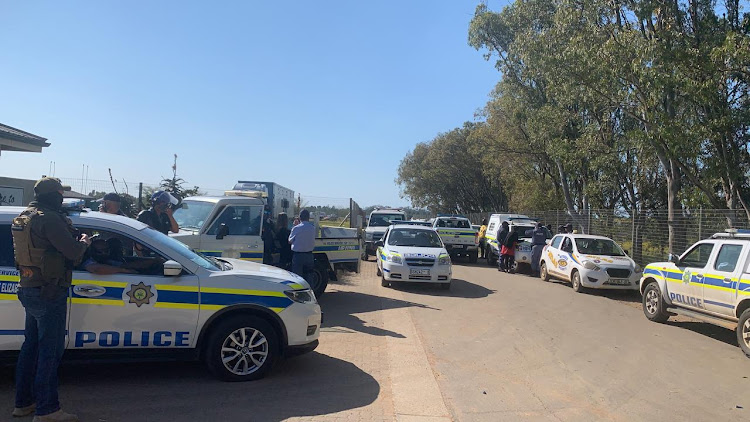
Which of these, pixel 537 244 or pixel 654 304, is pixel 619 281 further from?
pixel 537 244

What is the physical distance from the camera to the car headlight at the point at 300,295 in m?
5.99

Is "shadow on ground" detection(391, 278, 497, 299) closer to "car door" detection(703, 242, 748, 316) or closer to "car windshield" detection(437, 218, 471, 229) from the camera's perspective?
"car door" detection(703, 242, 748, 316)

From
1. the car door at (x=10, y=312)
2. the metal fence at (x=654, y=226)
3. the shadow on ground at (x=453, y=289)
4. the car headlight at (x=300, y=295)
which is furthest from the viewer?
the metal fence at (x=654, y=226)

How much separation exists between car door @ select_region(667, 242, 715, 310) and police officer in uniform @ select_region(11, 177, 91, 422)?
9.03 m

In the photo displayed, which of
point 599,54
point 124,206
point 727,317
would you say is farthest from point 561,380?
point 124,206

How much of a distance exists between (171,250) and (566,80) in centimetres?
1574

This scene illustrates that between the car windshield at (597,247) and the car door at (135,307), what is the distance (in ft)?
39.1

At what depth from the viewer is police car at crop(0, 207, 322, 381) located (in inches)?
207

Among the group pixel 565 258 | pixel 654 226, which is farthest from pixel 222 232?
pixel 654 226

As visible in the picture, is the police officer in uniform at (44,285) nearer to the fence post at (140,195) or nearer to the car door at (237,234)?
the car door at (237,234)

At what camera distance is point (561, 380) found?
639 cm

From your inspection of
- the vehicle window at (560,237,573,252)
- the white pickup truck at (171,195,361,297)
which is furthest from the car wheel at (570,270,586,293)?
the white pickup truck at (171,195,361,297)

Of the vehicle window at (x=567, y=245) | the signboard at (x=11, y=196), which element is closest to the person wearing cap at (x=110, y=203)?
the signboard at (x=11, y=196)

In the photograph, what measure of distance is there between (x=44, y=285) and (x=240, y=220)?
5946mm
